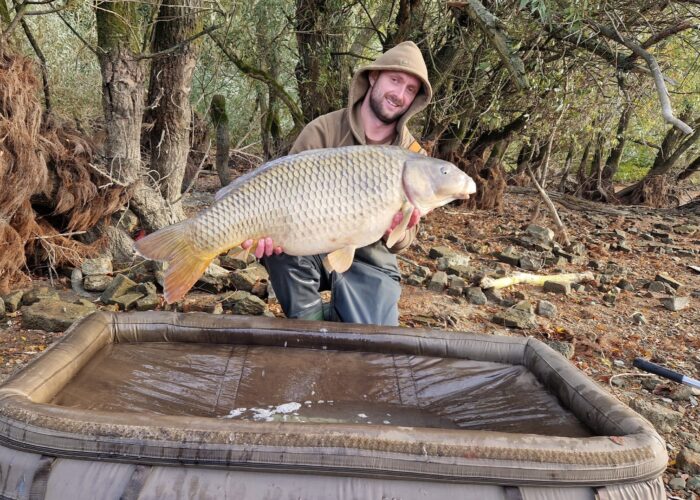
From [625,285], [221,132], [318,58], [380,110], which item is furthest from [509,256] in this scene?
[221,132]

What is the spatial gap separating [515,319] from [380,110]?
1.21 meters

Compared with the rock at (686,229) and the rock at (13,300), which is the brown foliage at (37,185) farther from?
the rock at (686,229)

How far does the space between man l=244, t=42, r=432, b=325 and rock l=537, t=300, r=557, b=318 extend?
1.01m

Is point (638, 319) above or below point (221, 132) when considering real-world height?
below

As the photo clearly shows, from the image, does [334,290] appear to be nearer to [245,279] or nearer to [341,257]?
[341,257]

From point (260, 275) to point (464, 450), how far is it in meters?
1.91

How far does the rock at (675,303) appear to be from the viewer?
10.3 feet

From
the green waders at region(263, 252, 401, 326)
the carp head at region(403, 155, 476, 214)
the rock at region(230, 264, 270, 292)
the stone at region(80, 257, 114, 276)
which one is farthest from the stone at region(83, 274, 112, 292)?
the carp head at region(403, 155, 476, 214)

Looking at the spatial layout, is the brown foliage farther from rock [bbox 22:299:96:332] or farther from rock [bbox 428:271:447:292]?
rock [bbox 428:271:447:292]

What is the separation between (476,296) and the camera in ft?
9.84

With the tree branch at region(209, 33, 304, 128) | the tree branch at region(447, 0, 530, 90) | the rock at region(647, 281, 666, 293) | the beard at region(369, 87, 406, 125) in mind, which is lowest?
the rock at region(647, 281, 666, 293)

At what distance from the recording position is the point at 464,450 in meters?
1.09

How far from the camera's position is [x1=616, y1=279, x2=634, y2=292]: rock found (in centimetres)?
345

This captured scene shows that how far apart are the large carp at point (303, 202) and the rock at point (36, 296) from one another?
1.13m
